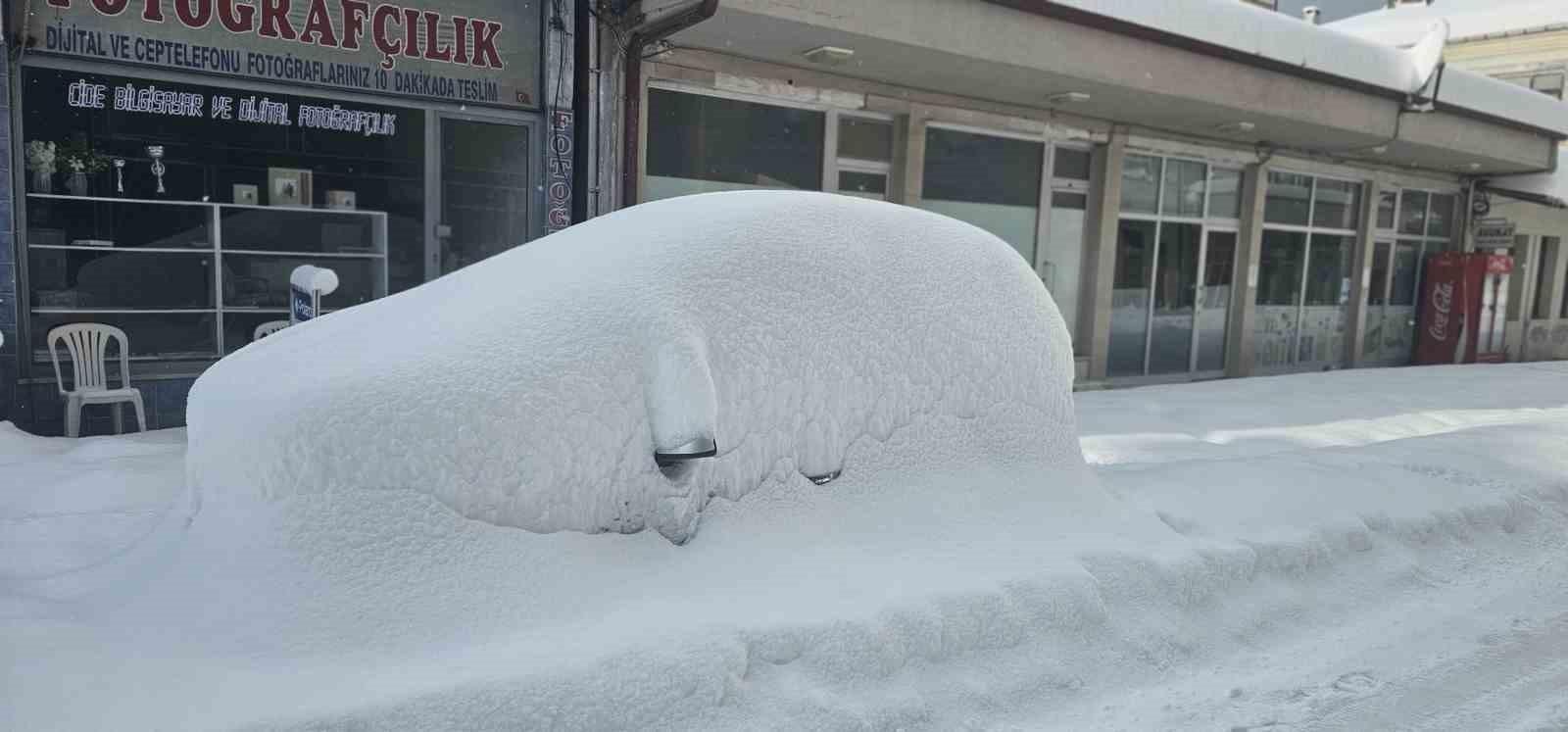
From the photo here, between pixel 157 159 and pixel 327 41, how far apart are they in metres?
1.45

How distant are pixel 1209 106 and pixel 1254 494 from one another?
7.09 meters

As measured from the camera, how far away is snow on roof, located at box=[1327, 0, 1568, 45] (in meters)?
24.3

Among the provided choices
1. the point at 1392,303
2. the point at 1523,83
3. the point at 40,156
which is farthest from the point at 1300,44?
the point at 1523,83

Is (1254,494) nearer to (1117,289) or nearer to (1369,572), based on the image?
(1369,572)

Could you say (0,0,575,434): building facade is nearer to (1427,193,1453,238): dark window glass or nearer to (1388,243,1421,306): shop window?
(1388,243,1421,306): shop window

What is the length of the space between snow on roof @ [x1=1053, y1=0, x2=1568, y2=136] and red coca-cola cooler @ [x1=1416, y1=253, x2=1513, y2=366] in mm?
2458

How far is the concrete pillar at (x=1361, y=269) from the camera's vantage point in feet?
50.5

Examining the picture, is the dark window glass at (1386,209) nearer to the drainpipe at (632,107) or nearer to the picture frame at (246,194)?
the drainpipe at (632,107)

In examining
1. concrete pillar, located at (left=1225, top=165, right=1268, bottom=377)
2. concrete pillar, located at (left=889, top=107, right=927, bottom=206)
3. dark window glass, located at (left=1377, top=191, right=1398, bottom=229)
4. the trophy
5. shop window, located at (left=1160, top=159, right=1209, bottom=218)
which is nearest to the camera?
the trophy

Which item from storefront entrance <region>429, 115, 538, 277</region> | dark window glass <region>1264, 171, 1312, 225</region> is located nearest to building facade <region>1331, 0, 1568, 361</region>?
dark window glass <region>1264, 171, 1312, 225</region>

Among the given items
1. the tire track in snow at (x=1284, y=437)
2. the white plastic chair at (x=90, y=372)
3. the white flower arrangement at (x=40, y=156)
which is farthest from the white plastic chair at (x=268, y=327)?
the tire track in snow at (x=1284, y=437)

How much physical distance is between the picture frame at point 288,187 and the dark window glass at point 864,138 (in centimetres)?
483

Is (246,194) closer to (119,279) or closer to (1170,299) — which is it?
(119,279)

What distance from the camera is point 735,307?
3.46m
